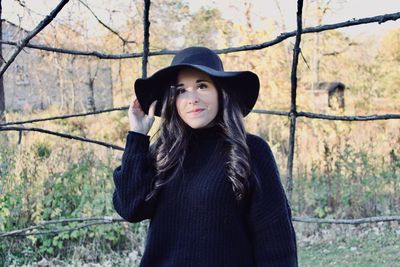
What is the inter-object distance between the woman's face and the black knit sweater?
8cm

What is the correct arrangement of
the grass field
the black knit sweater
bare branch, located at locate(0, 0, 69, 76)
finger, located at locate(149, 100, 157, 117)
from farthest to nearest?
the grass field < finger, located at locate(149, 100, 157, 117) < the black knit sweater < bare branch, located at locate(0, 0, 69, 76)

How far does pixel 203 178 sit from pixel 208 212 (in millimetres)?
90

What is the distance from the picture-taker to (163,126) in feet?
4.84

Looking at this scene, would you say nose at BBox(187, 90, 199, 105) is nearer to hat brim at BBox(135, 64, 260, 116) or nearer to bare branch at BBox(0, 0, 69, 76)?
hat brim at BBox(135, 64, 260, 116)

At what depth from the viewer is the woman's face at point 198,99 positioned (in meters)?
1.38

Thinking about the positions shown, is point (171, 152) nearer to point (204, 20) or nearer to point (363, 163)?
point (363, 163)

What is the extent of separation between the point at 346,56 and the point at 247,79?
13.9 metres

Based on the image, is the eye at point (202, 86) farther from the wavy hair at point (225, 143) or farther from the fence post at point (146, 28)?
the fence post at point (146, 28)

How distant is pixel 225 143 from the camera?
1.41 m

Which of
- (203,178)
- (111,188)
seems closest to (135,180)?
(203,178)

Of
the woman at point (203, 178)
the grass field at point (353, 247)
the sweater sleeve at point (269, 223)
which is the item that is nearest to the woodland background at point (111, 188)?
the grass field at point (353, 247)

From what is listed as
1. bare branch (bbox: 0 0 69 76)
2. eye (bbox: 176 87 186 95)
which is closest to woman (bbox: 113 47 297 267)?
eye (bbox: 176 87 186 95)

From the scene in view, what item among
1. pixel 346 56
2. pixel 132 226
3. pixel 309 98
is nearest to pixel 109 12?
pixel 132 226

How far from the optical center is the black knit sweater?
134 cm
